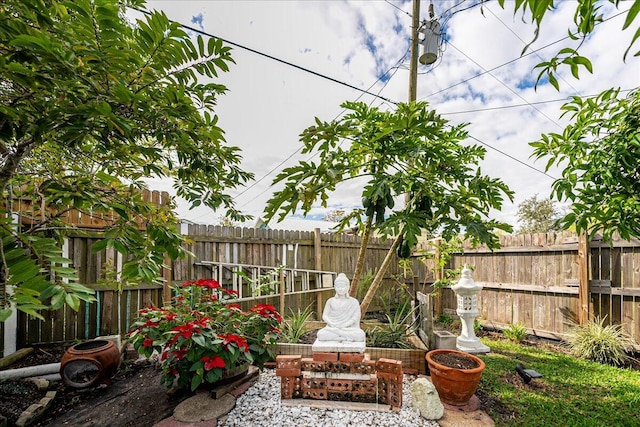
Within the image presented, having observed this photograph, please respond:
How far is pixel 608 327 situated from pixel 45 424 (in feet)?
19.1

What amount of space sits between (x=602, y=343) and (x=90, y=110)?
5.39m

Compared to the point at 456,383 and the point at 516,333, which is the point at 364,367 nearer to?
the point at 456,383

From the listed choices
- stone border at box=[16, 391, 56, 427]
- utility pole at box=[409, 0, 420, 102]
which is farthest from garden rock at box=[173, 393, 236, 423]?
utility pole at box=[409, 0, 420, 102]

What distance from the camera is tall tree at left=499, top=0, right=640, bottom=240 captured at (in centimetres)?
150

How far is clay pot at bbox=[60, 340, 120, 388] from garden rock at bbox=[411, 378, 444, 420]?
2.64m

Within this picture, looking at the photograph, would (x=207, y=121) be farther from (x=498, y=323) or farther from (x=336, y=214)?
(x=336, y=214)

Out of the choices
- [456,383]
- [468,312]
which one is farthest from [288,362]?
[468,312]

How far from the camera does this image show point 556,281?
455 cm

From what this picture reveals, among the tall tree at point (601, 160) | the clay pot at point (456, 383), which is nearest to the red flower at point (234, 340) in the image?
the clay pot at point (456, 383)

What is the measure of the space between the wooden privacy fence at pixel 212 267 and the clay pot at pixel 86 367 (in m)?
0.61

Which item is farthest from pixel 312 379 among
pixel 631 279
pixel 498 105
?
pixel 498 105

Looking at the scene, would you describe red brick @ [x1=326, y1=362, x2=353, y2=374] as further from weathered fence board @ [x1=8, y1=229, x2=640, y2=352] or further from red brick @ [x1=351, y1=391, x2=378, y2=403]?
weathered fence board @ [x1=8, y1=229, x2=640, y2=352]

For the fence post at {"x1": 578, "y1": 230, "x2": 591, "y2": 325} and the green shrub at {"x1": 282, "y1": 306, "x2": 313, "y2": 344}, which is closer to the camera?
the green shrub at {"x1": 282, "y1": 306, "x2": 313, "y2": 344}

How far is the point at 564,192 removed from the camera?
177 cm
